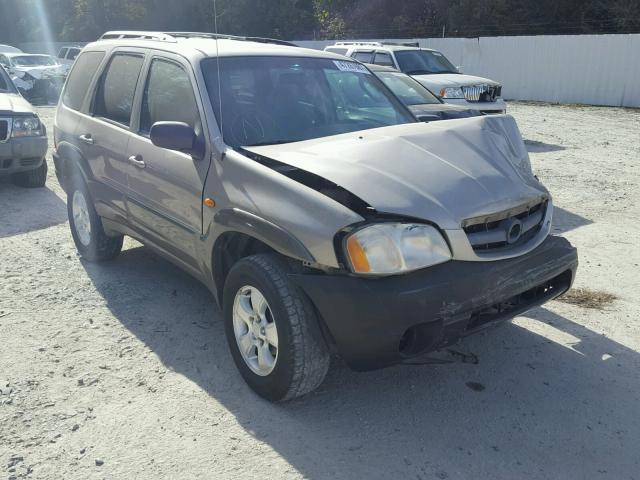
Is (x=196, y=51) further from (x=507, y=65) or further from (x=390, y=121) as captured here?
(x=507, y=65)

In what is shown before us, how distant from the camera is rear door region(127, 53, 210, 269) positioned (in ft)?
12.9

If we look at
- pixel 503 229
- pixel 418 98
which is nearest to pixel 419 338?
pixel 503 229

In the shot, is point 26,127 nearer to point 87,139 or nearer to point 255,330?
point 87,139

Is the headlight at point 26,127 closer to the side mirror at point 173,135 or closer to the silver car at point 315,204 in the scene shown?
the silver car at point 315,204

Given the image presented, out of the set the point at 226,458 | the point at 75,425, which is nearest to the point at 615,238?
the point at 226,458

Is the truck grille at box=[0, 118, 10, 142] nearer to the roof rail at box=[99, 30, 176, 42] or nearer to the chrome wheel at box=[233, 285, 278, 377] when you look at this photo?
the roof rail at box=[99, 30, 176, 42]

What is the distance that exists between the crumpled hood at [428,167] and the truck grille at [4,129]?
548cm

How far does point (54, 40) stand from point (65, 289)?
5004cm

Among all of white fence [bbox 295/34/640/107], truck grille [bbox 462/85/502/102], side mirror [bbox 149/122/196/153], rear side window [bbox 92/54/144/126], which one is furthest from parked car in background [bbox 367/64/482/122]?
white fence [bbox 295/34/640/107]

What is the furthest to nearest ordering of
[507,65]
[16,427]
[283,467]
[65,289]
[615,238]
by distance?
[507,65], [615,238], [65,289], [16,427], [283,467]

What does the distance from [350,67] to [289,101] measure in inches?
32.6

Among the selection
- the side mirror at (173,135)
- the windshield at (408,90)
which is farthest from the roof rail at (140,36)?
the windshield at (408,90)

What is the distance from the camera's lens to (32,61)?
2178 centimetres

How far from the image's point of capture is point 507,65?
24281 millimetres
